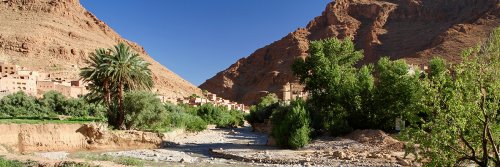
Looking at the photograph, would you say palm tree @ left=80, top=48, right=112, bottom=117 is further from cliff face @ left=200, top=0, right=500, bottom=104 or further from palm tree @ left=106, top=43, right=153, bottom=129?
cliff face @ left=200, top=0, right=500, bottom=104

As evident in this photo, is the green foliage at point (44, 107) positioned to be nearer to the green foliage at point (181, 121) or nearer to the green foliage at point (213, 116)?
the green foliage at point (181, 121)

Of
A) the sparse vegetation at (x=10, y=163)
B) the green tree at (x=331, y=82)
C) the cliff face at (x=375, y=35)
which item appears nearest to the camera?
the sparse vegetation at (x=10, y=163)

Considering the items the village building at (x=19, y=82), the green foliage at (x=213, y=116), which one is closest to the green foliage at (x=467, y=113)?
the village building at (x=19, y=82)

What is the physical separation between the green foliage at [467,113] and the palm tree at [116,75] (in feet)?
81.1

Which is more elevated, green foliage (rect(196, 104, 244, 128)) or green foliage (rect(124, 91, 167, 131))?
green foliage (rect(124, 91, 167, 131))

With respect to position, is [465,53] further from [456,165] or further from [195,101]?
[195,101]

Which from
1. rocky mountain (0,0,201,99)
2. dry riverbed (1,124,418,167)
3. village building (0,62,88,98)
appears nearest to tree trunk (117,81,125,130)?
dry riverbed (1,124,418,167)

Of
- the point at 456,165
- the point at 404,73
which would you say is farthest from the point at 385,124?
the point at 456,165

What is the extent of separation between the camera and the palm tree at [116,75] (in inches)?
1233

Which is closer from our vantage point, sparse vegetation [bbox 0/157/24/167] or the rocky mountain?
sparse vegetation [bbox 0/157/24/167]

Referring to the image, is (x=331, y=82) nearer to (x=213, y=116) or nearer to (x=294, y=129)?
(x=294, y=129)

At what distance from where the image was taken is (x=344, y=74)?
108 feet

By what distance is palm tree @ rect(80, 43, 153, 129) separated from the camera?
31.3 metres

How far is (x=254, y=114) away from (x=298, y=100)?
3237cm
